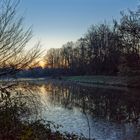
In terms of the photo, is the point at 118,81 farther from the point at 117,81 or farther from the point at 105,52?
the point at 105,52

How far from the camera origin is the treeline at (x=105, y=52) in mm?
43031

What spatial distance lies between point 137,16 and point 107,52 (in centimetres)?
4034

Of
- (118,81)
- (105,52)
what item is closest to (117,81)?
(118,81)

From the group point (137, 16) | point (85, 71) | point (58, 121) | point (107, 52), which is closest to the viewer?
point (58, 121)

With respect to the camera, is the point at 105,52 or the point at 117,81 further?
the point at 105,52

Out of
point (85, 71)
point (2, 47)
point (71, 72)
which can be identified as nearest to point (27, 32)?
point (2, 47)

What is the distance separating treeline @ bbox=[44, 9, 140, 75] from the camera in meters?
43.0

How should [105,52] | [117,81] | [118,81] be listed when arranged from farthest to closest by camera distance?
1. [105,52]
2. [117,81]
3. [118,81]

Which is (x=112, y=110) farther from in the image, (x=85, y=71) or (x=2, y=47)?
(x=85, y=71)

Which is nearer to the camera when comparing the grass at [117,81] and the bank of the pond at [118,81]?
the bank of the pond at [118,81]

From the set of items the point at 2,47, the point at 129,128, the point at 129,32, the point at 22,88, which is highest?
the point at 129,32

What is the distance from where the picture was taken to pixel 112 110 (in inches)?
1002

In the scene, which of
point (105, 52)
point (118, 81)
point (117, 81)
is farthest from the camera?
point (105, 52)

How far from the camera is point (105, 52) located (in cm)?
8306
